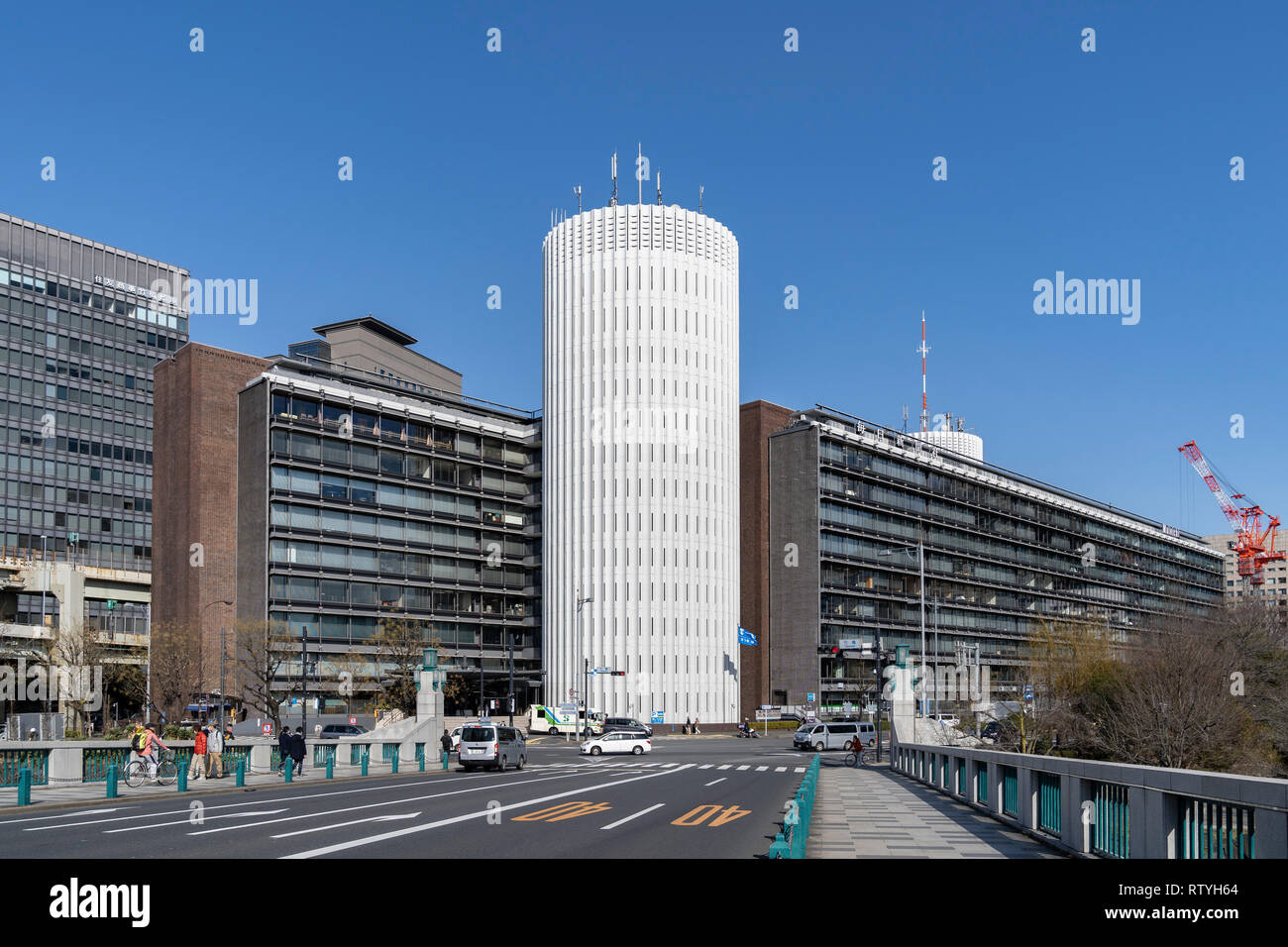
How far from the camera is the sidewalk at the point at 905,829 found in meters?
17.4

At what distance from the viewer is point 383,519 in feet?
313

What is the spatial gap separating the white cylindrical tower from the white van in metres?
26.0

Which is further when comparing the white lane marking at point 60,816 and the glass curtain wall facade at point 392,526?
the glass curtain wall facade at point 392,526

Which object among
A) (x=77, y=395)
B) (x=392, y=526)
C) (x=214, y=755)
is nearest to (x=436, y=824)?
(x=214, y=755)

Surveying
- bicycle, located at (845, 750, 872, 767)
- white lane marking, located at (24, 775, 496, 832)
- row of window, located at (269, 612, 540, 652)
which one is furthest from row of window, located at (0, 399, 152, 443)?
bicycle, located at (845, 750, 872, 767)

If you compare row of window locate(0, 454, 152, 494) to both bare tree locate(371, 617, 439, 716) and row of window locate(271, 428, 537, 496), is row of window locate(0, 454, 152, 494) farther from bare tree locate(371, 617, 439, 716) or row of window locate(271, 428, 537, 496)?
bare tree locate(371, 617, 439, 716)

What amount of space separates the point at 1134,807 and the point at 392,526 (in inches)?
3461

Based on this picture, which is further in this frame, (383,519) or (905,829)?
(383,519)

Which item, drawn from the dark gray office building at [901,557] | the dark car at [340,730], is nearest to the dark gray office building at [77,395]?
the dark car at [340,730]

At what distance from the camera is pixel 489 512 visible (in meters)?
107

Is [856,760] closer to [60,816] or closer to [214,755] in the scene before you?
[214,755]

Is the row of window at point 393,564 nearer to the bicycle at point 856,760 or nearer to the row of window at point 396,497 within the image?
the row of window at point 396,497

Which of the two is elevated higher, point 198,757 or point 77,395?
point 77,395

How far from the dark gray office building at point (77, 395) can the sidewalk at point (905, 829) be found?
96025mm
